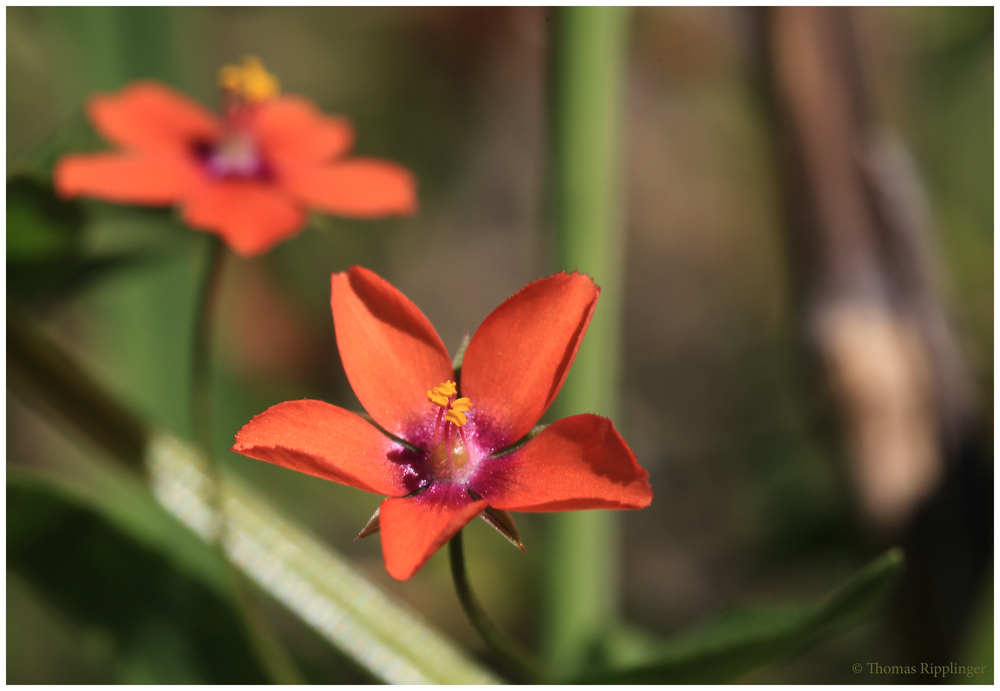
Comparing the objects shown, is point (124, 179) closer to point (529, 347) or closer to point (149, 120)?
point (149, 120)

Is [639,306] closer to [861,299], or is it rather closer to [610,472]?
[861,299]

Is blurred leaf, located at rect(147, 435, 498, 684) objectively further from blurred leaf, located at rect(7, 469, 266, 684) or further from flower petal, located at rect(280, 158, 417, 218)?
flower petal, located at rect(280, 158, 417, 218)

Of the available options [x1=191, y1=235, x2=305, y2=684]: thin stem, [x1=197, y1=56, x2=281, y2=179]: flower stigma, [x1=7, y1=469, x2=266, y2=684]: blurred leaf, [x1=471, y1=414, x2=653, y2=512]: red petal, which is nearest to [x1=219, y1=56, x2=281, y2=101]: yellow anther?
[x1=197, y1=56, x2=281, y2=179]: flower stigma

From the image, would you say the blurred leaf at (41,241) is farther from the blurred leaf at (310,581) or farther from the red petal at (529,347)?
the red petal at (529,347)

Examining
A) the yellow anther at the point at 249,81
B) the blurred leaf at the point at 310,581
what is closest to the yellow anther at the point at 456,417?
the blurred leaf at the point at 310,581

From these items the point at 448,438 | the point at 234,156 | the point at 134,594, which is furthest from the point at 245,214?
the point at 134,594

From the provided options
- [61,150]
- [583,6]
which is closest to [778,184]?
[583,6]
